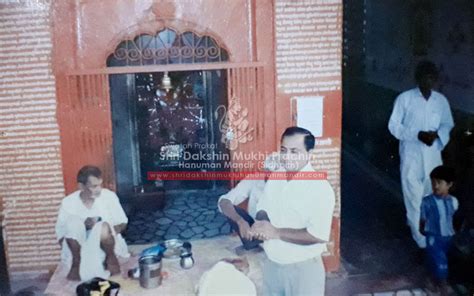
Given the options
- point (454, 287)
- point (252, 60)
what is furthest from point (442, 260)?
point (252, 60)

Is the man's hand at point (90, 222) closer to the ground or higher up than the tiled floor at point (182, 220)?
higher up

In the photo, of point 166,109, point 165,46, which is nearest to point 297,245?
point 165,46

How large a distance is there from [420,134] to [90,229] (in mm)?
3688

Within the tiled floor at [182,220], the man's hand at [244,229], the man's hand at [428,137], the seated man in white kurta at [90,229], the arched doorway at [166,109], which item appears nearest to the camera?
the man's hand at [244,229]

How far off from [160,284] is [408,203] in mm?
3251

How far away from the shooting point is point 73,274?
4.40 metres

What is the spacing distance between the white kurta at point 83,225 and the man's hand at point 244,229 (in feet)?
3.56

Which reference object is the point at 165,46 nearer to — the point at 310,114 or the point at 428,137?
the point at 310,114

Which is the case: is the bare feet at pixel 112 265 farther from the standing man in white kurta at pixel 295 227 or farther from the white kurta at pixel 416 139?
the white kurta at pixel 416 139

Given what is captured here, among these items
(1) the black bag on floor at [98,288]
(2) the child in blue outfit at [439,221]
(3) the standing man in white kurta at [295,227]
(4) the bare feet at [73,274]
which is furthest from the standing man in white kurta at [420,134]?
(4) the bare feet at [73,274]

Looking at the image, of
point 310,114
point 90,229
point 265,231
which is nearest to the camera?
point 265,231

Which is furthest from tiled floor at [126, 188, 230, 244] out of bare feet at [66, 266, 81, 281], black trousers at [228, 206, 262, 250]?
bare feet at [66, 266, 81, 281]

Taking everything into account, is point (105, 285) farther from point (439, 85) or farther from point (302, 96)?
point (439, 85)

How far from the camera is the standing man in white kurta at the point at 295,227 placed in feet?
13.1
